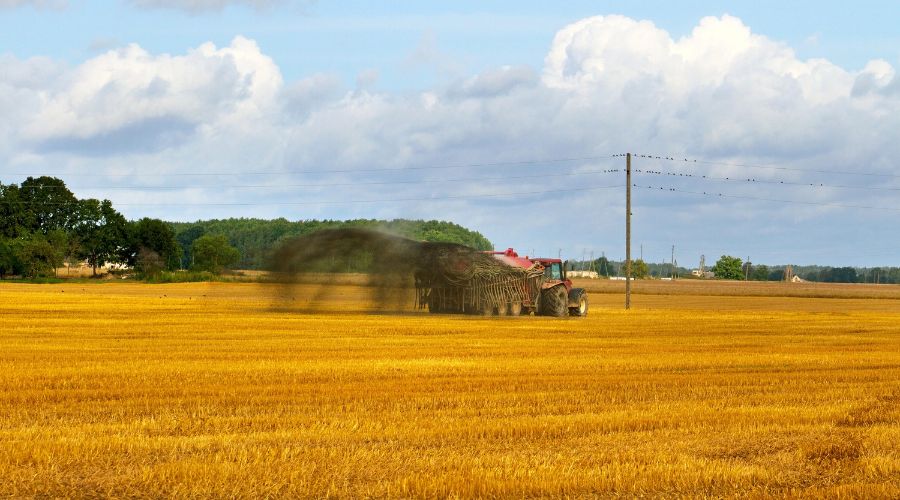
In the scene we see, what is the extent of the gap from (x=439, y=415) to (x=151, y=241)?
401ft

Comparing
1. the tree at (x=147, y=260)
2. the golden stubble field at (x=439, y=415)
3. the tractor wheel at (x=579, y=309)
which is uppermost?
the tree at (x=147, y=260)

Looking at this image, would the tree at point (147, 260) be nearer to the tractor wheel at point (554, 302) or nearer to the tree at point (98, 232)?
the tree at point (98, 232)

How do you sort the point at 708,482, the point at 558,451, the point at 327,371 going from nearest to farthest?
1. the point at 708,482
2. the point at 558,451
3. the point at 327,371

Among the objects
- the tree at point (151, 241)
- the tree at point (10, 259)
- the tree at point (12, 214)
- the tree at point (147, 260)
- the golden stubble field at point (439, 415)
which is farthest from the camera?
the tree at point (151, 241)

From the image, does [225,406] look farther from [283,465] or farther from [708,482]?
[708,482]

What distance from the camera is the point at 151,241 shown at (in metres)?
130

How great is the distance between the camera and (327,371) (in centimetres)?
1889

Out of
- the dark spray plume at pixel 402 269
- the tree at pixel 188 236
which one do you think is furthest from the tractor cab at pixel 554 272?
the tree at pixel 188 236

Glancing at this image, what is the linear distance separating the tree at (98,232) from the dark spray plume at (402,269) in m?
99.0

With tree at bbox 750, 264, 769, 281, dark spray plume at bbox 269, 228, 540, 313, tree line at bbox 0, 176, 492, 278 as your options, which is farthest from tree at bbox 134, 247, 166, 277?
tree at bbox 750, 264, 769, 281

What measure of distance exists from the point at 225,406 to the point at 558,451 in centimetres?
525

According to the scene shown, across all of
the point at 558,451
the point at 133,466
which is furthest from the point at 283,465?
the point at 558,451

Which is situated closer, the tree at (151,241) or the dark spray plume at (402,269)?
the dark spray plume at (402,269)

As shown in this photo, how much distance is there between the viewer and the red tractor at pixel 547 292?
3741cm
